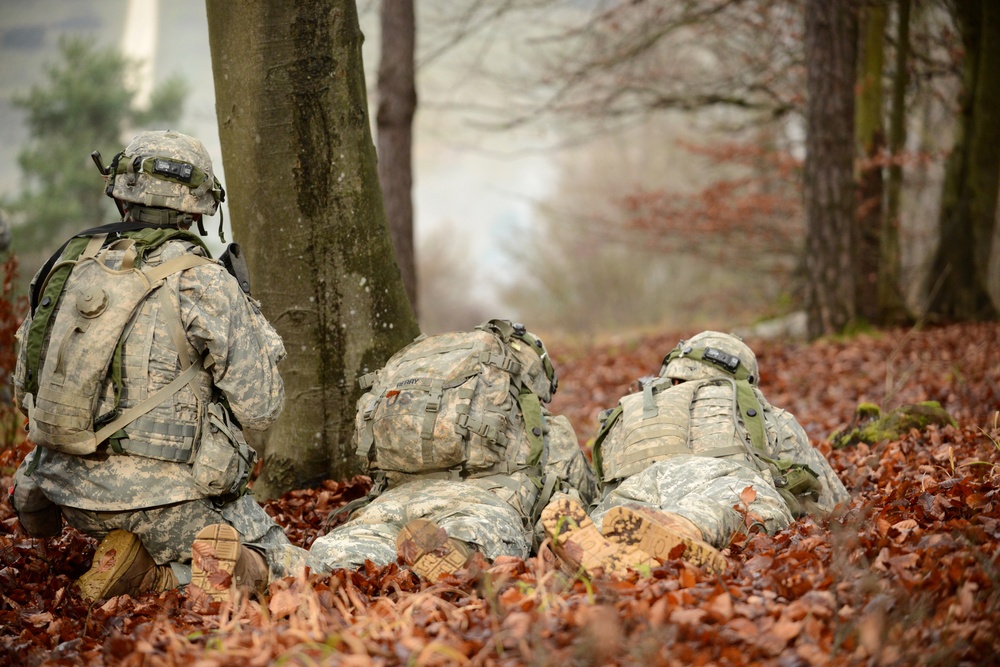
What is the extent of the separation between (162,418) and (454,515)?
1356 mm

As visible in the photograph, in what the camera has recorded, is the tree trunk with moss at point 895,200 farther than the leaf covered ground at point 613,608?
Yes

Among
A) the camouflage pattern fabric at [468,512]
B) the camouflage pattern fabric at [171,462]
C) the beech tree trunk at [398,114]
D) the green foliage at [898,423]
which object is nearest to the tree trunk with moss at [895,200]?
the green foliage at [898,423]

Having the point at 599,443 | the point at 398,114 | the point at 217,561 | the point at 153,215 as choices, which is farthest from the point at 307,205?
the point at 398,114

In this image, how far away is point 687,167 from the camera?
23734mm

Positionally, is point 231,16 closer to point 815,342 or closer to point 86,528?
point 86,528

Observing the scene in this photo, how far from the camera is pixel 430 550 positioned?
346cm

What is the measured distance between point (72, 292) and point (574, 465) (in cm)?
256

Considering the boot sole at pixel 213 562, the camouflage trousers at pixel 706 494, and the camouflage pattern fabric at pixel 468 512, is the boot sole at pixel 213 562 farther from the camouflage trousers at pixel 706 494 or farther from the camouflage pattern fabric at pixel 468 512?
the camouflage trousers at pixel 706 494

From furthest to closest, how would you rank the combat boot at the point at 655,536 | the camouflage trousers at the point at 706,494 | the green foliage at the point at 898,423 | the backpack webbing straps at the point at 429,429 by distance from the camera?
1. the green foliage at the point at 898,423
2. the backpack webbing straps at the point at 429,429
3. the camouflage trousers at the point at 706,494
4. the combat boot at the point at 655,536

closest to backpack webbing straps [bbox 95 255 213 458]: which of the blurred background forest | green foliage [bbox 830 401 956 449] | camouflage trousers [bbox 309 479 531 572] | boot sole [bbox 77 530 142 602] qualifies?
boot sole [bbox 77 530 142 602]

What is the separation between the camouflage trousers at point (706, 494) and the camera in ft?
11.8

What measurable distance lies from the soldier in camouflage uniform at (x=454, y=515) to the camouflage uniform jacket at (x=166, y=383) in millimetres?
691

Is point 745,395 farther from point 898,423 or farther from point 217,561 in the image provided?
point 217,561

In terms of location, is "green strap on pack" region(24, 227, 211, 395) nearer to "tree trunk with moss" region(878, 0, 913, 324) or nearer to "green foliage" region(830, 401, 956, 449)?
"green foliage" region(830, 401, 956, 449)
